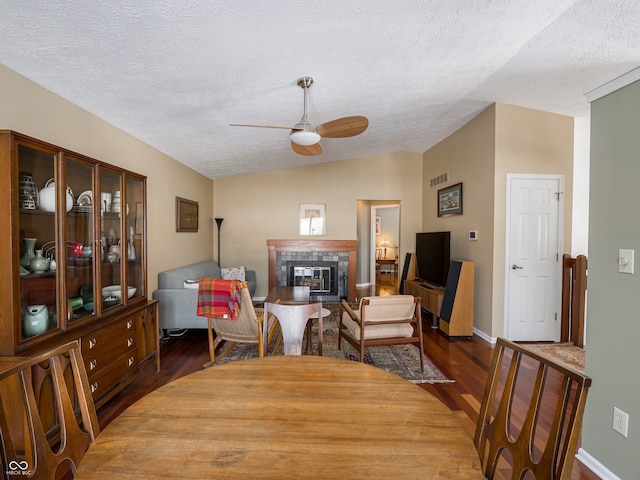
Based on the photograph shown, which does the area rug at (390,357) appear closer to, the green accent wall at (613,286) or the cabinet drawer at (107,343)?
the cabinet drawer at (107,343)

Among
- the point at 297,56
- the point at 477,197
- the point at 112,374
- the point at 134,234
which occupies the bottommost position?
the point at 112,374

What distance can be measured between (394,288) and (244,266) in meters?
3.65

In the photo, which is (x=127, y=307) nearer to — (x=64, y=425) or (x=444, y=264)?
Answer: (x=64, y=425)

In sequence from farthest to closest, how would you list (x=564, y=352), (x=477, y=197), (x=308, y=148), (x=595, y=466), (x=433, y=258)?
1. (x=433, y=258)
2. (x=477, y=197)
3. (x=564, y=352)
4. (x=308, y=148)
5. (x=595, y=466)

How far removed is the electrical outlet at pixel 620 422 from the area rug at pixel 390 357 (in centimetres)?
126

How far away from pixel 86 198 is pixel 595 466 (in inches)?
140

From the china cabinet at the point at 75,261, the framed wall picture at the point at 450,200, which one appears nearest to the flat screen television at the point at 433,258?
the framed wall picture at the point at 450,200

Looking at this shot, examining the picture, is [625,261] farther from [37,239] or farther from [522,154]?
[37,239]

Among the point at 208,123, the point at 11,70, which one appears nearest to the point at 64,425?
the point at 11,70

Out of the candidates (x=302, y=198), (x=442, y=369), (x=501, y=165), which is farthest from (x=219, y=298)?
A: (x=302, y=198)

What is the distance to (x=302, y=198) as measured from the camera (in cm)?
609

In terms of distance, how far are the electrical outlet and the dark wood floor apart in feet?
1.10

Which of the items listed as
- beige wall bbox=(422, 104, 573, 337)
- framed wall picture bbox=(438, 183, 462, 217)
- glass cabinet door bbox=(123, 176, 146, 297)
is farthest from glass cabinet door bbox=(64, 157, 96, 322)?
framed wall picture bbox=(438, 183, 462, 217)

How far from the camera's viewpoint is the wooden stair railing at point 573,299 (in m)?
3.64
